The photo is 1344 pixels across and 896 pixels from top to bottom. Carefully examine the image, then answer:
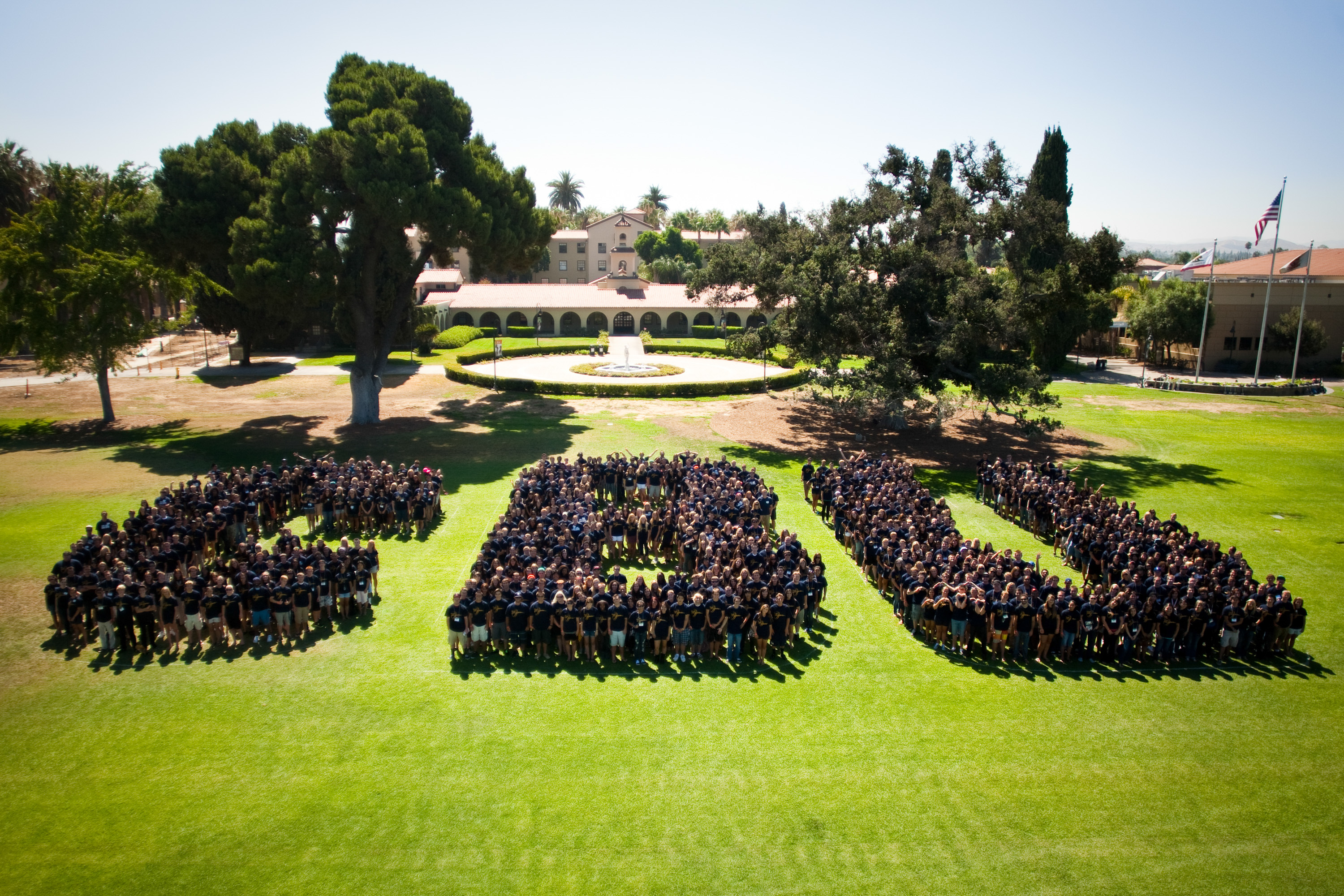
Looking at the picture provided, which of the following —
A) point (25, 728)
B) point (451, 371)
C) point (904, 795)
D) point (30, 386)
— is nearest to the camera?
point (904, 795)

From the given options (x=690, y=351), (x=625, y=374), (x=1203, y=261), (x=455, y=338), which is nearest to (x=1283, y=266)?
(x=1203, y=261)

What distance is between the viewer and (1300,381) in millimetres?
44438

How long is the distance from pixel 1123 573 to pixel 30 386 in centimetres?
4867

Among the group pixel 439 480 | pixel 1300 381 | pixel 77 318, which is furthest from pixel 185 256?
pixel 1300 381

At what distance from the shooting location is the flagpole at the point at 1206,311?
1770 inches

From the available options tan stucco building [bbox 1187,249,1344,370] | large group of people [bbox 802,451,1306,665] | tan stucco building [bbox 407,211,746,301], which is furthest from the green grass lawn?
tan stucco building [bbox 407,211,746,301]

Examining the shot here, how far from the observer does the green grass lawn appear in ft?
28.6

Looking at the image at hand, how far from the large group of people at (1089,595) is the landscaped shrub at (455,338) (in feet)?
143

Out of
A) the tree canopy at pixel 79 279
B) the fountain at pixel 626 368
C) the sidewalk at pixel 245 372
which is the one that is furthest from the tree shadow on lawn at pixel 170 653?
the sidewalk at pixel 245 372

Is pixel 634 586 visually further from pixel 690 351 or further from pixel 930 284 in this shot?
pixel 690 351

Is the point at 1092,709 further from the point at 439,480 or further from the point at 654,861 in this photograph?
the point at 439,480

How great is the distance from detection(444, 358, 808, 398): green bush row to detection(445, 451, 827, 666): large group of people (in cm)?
2057

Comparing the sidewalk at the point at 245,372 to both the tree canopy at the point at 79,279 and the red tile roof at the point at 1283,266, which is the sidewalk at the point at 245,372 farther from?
the red tile roof at the point at 1283,266

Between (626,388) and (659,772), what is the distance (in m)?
29.6
